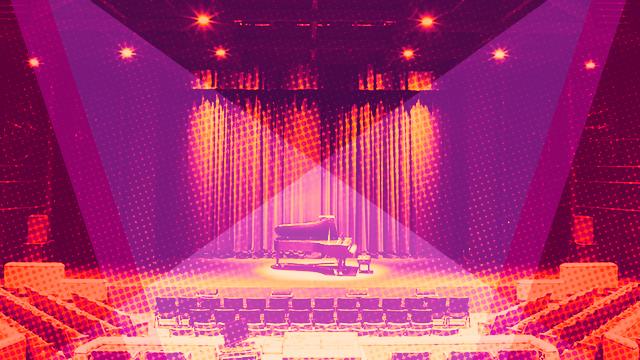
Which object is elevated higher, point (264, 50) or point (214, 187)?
point (264, 50)

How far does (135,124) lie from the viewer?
44.6 ft

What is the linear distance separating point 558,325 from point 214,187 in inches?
389

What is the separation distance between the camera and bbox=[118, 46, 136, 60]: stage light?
38.2 ft

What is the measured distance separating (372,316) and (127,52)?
7.55 meters

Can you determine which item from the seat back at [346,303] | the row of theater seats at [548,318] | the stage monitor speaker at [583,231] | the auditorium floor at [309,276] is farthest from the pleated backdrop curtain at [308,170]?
the row of theater seats at [548,318]

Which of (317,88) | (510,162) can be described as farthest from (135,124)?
(510,162)

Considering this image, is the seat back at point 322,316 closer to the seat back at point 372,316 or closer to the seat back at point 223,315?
the seat back at point 372,316

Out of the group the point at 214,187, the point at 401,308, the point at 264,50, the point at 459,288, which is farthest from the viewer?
the point at 214,187

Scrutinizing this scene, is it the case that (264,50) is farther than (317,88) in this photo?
No

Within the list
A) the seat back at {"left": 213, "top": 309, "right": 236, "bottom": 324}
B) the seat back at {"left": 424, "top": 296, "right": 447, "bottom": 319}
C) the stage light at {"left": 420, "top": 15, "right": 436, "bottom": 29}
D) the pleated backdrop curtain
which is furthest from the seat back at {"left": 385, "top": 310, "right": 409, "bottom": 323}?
the pleated backdrop curtain

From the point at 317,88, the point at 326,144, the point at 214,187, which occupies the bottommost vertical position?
the point at 214,187

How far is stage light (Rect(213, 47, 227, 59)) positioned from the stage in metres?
4.98

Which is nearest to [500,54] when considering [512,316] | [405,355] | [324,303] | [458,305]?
[458,305]

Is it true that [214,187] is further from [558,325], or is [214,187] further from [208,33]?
[558,325]
